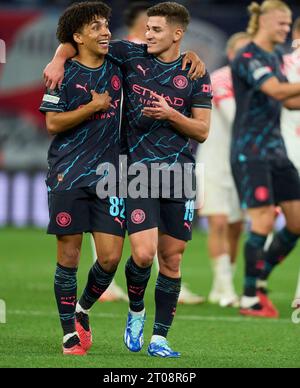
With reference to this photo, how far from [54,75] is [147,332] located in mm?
2115

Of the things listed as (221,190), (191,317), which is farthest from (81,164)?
(221,190)

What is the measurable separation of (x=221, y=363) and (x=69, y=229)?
1146mm

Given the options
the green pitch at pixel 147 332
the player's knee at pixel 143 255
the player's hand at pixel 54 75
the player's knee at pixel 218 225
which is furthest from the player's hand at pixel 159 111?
the player's knee at pixel 218 225

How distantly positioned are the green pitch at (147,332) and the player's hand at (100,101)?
1411 millimetres

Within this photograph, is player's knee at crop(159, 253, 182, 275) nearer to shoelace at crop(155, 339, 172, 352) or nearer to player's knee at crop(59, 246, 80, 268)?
shoelace at crop(155, 339, 172, 352)

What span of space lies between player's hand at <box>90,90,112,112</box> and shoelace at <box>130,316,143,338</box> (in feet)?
4.11

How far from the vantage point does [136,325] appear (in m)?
7.04

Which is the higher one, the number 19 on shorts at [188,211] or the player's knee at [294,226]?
the number 19 on shorts at [188,211]

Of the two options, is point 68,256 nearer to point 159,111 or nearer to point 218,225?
point 159,111

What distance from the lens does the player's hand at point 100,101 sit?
675 centimetres

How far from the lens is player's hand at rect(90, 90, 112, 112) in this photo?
6754 millimetres

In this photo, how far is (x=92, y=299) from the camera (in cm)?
716

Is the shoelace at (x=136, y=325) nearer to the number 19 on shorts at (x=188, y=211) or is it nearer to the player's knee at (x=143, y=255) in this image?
the player's knee at (x=143, y=255)
